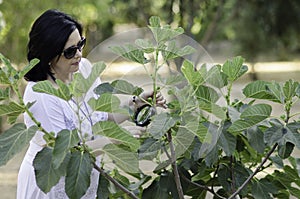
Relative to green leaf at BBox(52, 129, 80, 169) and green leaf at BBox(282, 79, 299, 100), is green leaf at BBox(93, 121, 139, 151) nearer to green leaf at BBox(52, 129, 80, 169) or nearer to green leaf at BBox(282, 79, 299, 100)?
green leaf at BBox(52, 129, 80, 169)

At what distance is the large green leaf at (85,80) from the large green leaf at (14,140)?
0.16 metres

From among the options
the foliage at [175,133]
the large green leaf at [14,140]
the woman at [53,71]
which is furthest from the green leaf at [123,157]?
the woman at [53,71]

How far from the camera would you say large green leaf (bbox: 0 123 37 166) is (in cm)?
182

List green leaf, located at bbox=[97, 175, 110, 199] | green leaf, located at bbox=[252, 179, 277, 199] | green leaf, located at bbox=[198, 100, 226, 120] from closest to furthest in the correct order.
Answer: green leaf, located at bbox=[198, 100, 226, 120]
green leaf, located at bbox=[97, 175, 110, 199]
green leaf, located at bbox=[252, 179, 277, 199]

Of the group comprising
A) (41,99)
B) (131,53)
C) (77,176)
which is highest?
(131,53)

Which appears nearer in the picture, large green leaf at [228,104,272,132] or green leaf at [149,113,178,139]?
green leaf at [149,113,178,139]

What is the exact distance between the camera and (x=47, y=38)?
2586mm

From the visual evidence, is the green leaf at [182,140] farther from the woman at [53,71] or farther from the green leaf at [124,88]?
the woman at [53,71]

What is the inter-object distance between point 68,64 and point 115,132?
78 cm

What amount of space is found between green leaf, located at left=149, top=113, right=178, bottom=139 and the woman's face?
0.69m

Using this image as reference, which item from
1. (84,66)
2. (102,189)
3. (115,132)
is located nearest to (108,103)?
(115,132)

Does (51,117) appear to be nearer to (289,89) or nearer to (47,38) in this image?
(47,38)

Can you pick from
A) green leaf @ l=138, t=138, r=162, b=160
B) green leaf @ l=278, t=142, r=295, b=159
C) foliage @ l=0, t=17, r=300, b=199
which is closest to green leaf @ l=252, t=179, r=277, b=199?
foliage @ l=0, t=17, r=300, b=199

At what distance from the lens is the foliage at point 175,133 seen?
1.85 m
